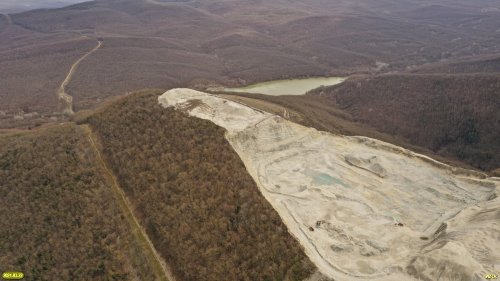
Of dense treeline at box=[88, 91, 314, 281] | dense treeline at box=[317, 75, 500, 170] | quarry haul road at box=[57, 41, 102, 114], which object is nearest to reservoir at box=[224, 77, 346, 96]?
dense treeline at box=[317, 75, 500, 170]

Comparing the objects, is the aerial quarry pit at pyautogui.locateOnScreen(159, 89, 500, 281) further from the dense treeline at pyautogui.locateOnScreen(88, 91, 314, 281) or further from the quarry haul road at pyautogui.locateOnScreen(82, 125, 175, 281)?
the quarry haul road at pyautogui.locateOnScreen(82, 125, 175, 281)

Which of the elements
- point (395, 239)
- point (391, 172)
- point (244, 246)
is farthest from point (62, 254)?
point (391, 172)

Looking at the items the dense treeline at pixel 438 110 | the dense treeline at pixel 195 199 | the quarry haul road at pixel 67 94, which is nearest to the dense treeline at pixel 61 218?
the dense treeline at pixel 195 199

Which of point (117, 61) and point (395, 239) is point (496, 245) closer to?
point (395, 239)

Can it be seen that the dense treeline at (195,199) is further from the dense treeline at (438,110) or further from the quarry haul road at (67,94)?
the quarry haul road at (67,94)

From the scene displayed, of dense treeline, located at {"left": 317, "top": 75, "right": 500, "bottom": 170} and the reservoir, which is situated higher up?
dense treeline, located at {"left": 317, "top": 75, "right": 500, "bottom": 170}

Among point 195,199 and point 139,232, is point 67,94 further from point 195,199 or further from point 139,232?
point 195,199
